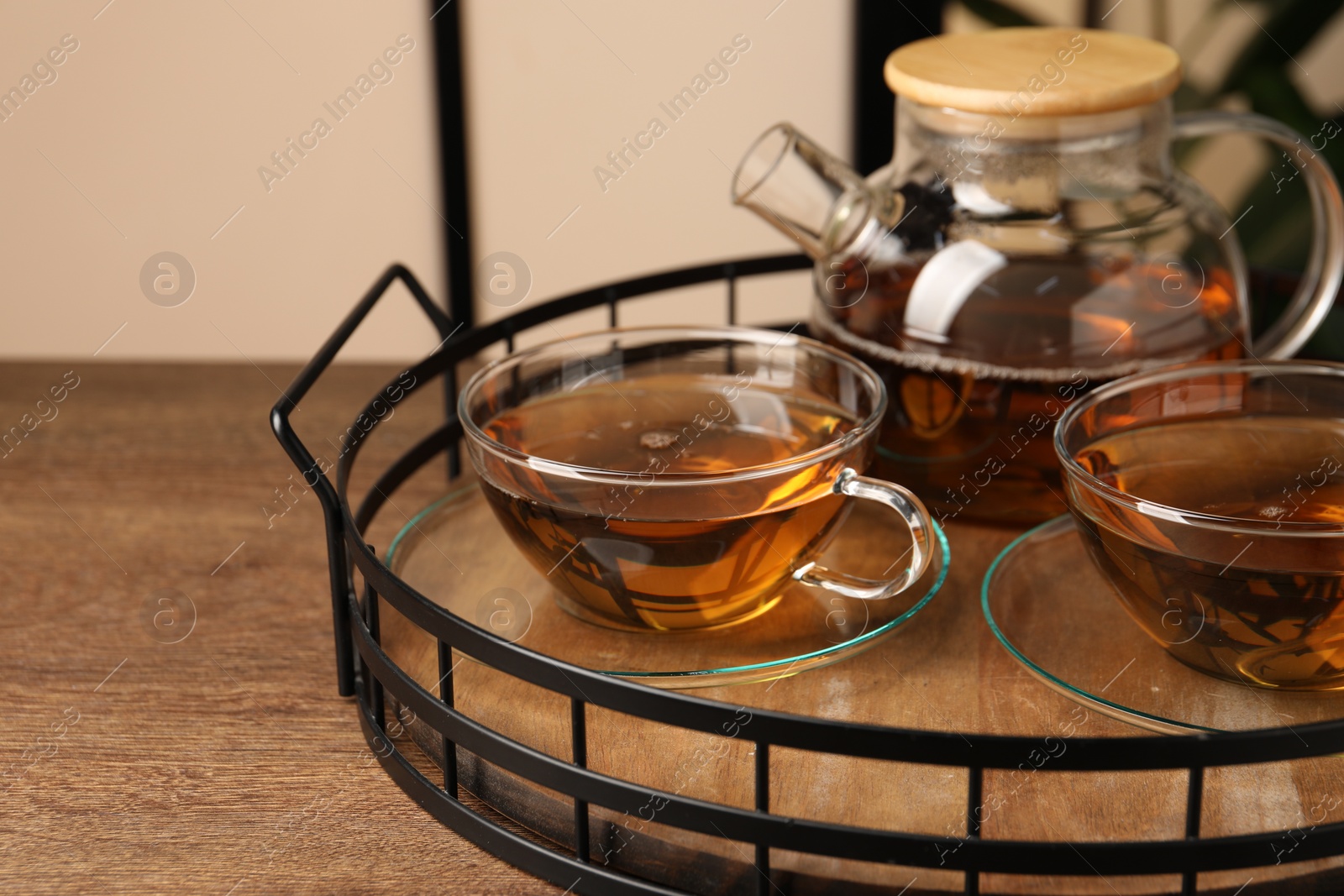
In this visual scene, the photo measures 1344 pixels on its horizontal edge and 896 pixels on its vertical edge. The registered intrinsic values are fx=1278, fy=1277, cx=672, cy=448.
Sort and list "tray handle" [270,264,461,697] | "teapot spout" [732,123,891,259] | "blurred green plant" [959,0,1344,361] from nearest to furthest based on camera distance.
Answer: "tray handle" [270,264,461,697], "teapot spout" [732,123,891,259], "blurred green plant" [959,0,1344,361]

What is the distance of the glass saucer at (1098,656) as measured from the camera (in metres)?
0.40

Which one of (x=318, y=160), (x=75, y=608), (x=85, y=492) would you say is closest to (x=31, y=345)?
(x=318, y=160)

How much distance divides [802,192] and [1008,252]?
0.29 feet

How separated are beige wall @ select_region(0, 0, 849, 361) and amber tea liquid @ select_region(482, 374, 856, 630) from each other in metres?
0.64

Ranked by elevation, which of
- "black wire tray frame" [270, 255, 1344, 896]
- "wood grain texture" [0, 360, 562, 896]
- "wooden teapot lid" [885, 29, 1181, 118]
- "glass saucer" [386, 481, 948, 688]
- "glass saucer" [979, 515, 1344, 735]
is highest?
"wooden teapot lid" [885, 29, 1181, 118]

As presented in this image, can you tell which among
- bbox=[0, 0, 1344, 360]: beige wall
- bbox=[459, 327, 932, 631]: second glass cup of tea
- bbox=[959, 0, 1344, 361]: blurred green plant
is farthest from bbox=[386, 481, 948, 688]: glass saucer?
bbox=[0, 0, 1344, 360]: beige wall

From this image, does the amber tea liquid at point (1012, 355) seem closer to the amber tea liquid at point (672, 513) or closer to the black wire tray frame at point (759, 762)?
the amber tea liquid at point (672, 513)

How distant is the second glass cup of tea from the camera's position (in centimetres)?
41

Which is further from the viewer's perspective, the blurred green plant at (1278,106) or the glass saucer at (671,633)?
the blurred green plant at (1278,106)

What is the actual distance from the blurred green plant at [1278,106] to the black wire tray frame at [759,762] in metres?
0.60

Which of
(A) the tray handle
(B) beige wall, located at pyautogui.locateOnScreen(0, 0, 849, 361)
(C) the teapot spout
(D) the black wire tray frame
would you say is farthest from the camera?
(B) beige wall, located at pyautogui.locateOnScreen(0, 0, 849, 361)

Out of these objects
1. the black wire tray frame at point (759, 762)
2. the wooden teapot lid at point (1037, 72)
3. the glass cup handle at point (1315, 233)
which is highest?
the wooden teapot lid at point (1037, 72)

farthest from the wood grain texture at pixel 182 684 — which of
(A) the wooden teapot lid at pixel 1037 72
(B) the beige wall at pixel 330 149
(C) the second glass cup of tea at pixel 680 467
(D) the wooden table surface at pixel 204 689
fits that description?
(B) the beige wall at pixel 330 149

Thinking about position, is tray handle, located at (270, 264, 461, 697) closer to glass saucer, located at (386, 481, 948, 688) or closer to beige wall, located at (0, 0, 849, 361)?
glass saucer, located at (386, 481, 948, 688)
